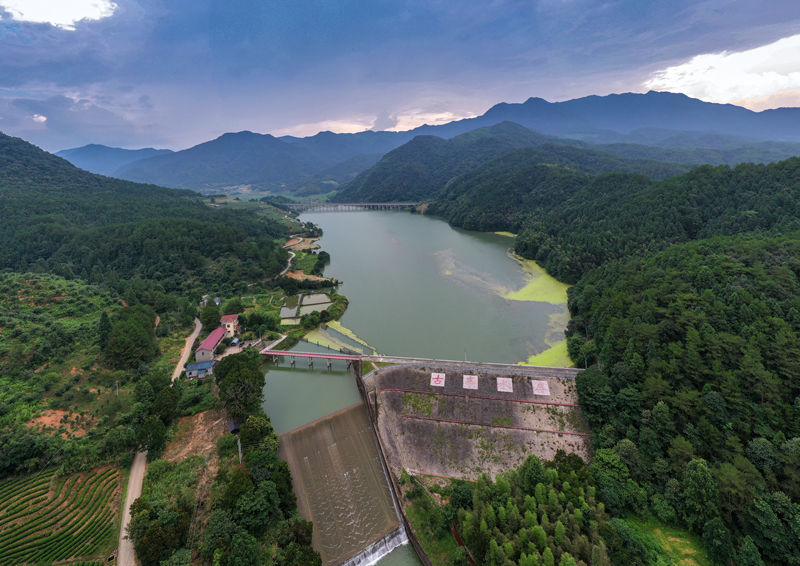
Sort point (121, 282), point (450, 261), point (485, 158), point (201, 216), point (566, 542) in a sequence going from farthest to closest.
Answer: point (485, 158), point (201, 216), point (450, 261), point (121, 282), point (566, 542)

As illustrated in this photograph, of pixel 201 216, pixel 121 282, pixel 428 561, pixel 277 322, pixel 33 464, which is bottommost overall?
pixel 428 561

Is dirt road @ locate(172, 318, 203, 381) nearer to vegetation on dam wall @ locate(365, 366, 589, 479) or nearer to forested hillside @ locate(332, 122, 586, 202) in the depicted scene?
vegetation on dam wall @ locate(365, 366, 589, 479)

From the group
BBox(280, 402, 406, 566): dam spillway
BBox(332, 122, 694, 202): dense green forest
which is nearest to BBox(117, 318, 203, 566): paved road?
BBox(280, 402, 406, 566): dam spillway

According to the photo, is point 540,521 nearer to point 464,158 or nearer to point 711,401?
point 711,401

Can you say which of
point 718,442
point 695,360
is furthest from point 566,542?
point 695,360

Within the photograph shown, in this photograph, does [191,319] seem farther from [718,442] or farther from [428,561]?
[718,442]

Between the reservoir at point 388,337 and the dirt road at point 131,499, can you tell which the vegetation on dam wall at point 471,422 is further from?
the dirt road at point 131,499
